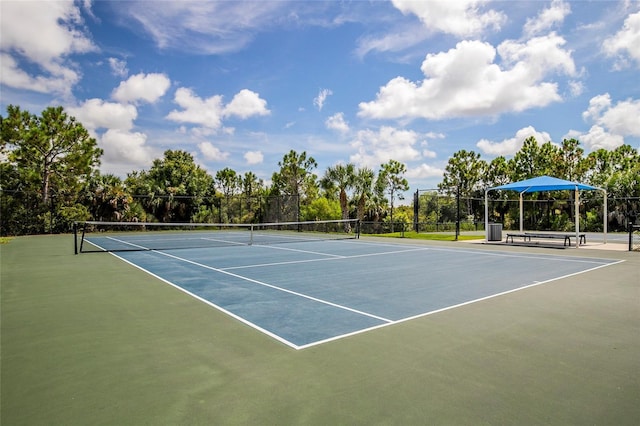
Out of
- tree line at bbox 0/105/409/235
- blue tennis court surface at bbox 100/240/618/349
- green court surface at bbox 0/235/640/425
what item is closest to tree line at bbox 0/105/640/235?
tree line at bbox 0/105/409/235

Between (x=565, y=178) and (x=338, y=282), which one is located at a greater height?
(x=565, y=178)

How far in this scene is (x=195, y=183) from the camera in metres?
32.6

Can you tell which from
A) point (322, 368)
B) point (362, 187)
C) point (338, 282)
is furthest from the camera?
point (362, 187)

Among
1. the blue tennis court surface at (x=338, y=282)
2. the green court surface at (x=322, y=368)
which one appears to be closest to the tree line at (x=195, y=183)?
the blue tennis court surface at (x=338, y=282)

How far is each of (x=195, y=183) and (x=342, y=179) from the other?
12794mm

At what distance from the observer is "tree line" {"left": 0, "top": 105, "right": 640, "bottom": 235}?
24062 millimetres

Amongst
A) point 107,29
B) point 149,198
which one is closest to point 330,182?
point 149,198

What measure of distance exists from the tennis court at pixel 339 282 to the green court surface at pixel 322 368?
402 millimetres

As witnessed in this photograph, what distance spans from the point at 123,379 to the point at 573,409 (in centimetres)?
346

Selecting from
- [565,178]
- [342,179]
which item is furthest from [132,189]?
[565,178]

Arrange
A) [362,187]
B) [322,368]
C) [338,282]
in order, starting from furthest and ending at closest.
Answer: [362,187] → [338,282] → [322,368]

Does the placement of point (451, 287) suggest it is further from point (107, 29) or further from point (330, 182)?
point (330, 182)

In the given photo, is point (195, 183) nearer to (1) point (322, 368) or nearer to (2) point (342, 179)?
(2) point (342, 179)

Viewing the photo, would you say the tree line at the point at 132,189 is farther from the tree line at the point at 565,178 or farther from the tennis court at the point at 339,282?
the tennis court at the point at 339,282
